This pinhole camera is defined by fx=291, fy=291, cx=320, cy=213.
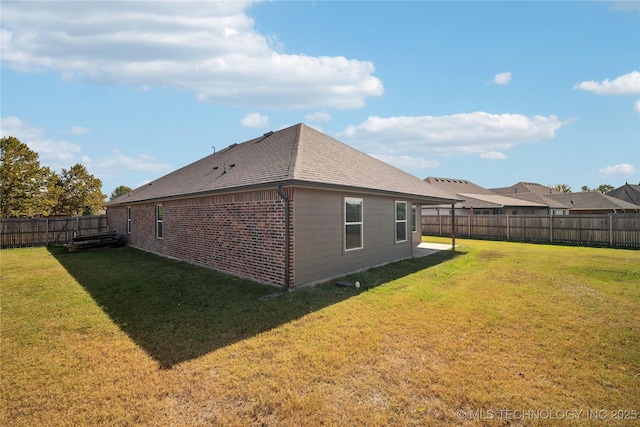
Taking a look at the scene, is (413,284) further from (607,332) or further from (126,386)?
(126,386)

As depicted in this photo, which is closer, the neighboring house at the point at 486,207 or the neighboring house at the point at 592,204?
the neighboring house at the point at 486,207

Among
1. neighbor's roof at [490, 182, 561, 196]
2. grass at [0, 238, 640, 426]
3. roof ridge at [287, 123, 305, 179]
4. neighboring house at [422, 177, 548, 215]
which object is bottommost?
grass at [0, 238, 640, 426]

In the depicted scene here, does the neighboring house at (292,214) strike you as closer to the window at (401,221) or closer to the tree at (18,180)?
the window at (401,221)

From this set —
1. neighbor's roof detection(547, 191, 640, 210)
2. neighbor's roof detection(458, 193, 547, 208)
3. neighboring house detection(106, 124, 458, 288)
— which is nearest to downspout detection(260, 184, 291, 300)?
neighboring house detection(106, 124, 458, 288)

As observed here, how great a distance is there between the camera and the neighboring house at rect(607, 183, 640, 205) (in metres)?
42.5

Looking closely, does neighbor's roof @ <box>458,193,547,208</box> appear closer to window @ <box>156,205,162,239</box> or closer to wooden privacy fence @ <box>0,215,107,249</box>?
window @ <box>156,205,162,239</box>

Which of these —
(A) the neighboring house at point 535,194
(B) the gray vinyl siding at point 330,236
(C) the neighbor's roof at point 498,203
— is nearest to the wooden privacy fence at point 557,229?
(C) the neighbor's roof at point 498,203

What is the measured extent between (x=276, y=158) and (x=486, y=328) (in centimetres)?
697

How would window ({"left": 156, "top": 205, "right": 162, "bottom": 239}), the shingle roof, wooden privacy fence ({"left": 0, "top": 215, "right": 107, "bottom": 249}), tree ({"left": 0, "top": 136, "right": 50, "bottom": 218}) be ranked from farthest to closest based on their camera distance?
the shingle roof → tree ({"left": 0, "top": 136, "right": 50, "bottom": 218}) → wooden privacy fence ({"left": 0, "top": 215, "right": 107, "bottom": 249}) → window ({"left": 156, "top": 205, "right": 162, "bottom": 239})

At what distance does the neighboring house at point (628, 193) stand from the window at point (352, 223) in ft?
177

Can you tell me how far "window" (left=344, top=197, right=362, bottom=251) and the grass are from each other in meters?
1.57

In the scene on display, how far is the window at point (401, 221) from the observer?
11461mm

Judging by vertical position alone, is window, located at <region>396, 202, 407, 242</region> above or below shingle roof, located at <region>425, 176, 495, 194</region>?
below

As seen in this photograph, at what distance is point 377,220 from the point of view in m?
10.1
